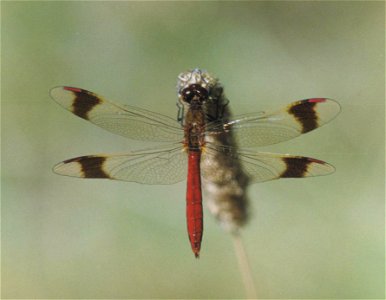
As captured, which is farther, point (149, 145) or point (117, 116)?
point (149, 145)

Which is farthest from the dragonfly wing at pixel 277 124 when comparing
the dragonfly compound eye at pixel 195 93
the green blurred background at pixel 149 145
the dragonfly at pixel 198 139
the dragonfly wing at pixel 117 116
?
the green blurred background at pixel 149 145

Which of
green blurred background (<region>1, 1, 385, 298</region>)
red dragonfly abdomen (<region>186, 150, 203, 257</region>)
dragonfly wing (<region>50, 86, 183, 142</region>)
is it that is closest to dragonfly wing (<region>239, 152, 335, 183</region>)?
red dragonfly abdomen (<region>186, 150, 203, 257</region>)

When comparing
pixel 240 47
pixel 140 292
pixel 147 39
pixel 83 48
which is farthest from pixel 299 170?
pixel 83 48

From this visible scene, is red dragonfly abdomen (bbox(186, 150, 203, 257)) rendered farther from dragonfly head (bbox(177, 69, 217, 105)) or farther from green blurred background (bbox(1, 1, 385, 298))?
green blurred background (bbox(1, 1, 385, 298))

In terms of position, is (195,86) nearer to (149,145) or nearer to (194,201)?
(194,201)

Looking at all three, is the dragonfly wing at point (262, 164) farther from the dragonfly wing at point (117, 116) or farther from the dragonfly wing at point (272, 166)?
the dragonfly wing at point (117, 116)

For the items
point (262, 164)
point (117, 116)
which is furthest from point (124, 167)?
point (262, 164)
